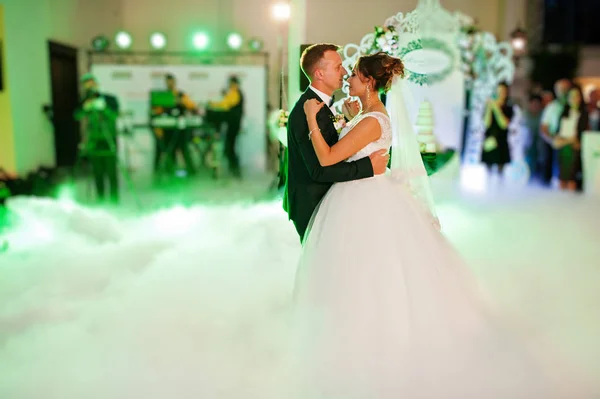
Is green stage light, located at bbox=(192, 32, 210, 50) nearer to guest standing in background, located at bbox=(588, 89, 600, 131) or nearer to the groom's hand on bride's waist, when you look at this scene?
guest standing in background, located at bbox=(588, 89, 600, 131)

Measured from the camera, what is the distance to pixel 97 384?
7.71ft

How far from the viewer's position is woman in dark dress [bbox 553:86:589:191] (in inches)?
280

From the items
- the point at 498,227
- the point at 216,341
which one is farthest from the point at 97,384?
the point at 498,227

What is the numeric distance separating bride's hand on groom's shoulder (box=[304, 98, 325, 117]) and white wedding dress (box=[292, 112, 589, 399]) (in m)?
0.22

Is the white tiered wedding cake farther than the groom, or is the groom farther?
the white tiered wedding cake

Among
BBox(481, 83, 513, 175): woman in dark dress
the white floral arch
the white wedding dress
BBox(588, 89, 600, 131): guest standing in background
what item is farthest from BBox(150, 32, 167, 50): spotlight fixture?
the white wedding dress

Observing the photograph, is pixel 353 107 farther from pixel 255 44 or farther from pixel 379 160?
pixel 255 44

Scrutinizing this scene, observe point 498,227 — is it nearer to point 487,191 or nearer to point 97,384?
point 487,191

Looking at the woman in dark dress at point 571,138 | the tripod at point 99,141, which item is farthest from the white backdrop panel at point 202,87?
the woman in dark dress at point 571,138

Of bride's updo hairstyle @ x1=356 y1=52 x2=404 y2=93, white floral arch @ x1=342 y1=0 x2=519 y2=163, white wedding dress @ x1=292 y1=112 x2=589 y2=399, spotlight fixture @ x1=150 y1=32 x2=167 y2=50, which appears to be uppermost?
spotlight fixture @ x1=150 y1=32 x2=167 y2=50

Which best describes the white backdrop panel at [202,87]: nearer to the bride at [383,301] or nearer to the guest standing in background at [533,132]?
the guest standing in background at [533,132]

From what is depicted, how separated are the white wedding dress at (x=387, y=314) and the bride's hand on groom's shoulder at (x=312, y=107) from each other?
215 mm

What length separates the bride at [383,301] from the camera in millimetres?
2240

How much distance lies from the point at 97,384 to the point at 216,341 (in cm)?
60
